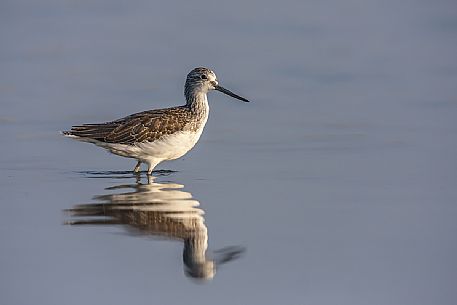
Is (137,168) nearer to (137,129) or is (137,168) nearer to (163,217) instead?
(137,129)

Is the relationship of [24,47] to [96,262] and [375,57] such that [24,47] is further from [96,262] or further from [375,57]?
[96,262]

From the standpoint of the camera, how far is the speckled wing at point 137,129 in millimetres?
12320

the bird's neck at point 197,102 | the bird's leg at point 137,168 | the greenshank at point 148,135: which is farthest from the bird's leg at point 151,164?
the bird's neck at point 197,102

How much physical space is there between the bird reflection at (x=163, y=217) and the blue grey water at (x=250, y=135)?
2.0 inches

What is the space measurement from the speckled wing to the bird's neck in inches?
10.3

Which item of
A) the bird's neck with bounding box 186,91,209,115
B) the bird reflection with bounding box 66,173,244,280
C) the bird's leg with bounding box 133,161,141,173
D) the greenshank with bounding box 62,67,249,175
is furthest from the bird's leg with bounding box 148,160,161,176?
the bird reflection with bounding box 66,173,244,280

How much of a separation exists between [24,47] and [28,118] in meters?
4.23

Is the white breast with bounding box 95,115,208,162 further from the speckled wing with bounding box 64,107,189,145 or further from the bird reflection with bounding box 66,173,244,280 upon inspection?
the bird reflection with bounding box 66,173,244,280

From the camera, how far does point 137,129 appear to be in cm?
1240

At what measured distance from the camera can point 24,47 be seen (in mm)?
18562

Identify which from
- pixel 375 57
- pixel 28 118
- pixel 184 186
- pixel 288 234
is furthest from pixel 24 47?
pixel 288 234

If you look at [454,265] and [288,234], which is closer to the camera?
[454,265]

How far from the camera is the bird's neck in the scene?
41.8ft

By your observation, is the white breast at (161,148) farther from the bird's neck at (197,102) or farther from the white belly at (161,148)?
the bird's neck at (197,102)
